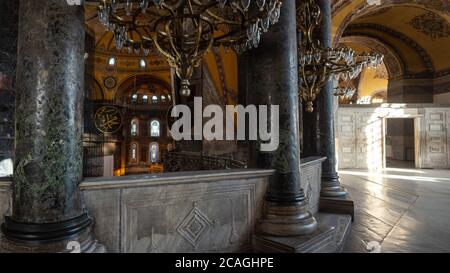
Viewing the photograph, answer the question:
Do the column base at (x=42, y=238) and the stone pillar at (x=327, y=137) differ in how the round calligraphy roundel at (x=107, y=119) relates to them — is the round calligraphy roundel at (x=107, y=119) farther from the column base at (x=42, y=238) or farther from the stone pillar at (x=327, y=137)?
the column base at (x=42, y=238)

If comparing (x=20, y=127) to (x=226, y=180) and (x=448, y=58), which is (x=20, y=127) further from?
(x=448, y=58)

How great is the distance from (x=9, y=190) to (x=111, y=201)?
77 centimetres

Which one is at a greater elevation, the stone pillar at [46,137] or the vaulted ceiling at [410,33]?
the vaulted ceiling at [410,33]

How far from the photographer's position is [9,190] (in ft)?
6.73

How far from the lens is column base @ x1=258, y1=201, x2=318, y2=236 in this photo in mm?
2602

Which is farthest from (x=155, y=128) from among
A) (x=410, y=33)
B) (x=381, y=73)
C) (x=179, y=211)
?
(x=179, y=211)

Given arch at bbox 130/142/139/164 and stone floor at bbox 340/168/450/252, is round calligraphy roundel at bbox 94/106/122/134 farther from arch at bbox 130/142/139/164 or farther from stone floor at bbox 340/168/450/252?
arch at bbox 130/142/139/164

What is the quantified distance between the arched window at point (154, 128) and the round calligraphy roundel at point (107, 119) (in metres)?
15.5

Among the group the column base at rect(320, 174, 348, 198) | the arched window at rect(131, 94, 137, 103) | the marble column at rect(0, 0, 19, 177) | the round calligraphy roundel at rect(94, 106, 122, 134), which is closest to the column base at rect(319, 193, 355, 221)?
the column base at rect(320, 174, 348, 198)

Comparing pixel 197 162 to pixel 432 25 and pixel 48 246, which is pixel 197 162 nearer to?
pixel 48 246

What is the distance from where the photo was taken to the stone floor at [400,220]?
10.3ft

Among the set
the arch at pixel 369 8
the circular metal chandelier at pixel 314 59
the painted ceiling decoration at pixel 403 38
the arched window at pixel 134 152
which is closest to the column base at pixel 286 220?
the circular metal chandelier at pixel 314 59

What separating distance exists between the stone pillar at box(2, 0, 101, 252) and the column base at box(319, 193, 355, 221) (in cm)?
341

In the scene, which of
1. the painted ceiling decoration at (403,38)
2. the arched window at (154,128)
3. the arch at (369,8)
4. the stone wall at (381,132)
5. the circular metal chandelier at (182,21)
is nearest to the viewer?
the circular metal chandelier at (182,21)
